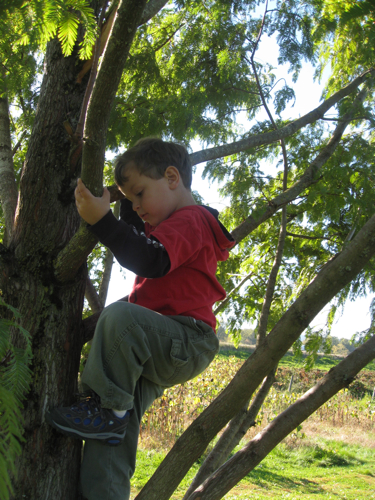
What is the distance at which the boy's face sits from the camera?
1702 mm

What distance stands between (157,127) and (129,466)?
2327 millimetres

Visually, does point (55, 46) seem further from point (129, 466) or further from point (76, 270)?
point (129, 466)

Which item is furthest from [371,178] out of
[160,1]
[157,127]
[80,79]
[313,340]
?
[80,79]

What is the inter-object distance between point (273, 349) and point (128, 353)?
1.90 ft

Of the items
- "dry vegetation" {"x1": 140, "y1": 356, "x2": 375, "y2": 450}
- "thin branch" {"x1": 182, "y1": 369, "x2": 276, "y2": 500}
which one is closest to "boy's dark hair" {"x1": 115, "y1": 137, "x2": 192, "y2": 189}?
"thin branch" {"x1": 182, "y1": 369, "x2": 276, "y2": 500}

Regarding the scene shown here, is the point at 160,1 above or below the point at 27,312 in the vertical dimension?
above

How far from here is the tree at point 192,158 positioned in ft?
4.10

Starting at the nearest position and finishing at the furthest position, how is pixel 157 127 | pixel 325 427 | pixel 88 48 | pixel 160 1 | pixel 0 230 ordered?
pixel 88 48 → pixel 160 1 → pixel 157 127 → pixel 0 230 → pixel 325 427

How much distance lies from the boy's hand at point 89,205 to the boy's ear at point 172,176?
0.51 meters

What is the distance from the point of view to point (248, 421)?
2.34m

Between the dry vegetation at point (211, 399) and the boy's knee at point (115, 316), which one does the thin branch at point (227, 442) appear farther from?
the dry vegetation at point (211, 399)

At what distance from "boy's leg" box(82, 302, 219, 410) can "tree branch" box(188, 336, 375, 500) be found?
52 centimetres

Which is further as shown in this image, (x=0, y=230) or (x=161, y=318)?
(x=0, y=230)

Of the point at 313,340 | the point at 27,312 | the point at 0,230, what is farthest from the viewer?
the point at 313,340
